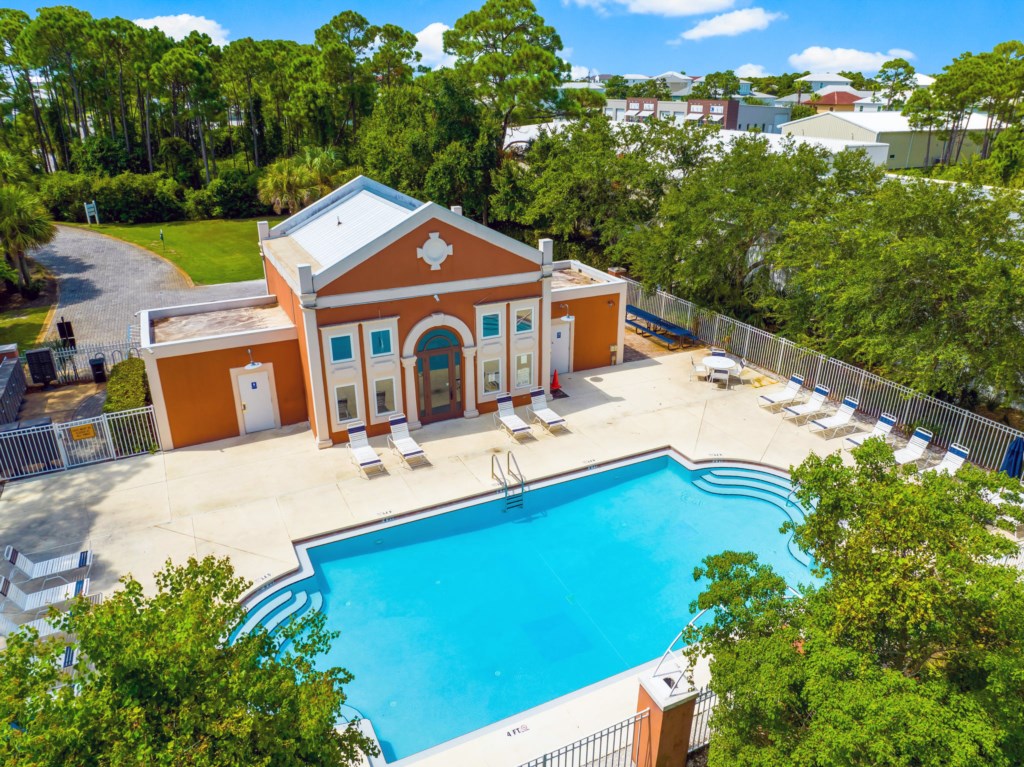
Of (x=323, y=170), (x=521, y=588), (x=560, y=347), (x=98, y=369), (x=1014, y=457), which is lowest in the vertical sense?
(x=521, y=588)

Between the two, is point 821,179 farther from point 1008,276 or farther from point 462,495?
point 462,495

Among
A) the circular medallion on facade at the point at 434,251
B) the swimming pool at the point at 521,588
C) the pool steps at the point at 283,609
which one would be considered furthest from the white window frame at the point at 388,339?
the pool steps at the point at 283,609

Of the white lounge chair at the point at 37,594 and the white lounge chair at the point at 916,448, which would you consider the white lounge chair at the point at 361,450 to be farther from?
the white lounge chair at the point at 916,448

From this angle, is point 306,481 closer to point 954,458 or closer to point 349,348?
point 349,348

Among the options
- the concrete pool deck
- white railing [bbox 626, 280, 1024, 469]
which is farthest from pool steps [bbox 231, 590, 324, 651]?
white railing [bbox 626, 280, 1024, 469]

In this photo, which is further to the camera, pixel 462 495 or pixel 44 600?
pixel 462 495

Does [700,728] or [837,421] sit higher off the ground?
[837,421]

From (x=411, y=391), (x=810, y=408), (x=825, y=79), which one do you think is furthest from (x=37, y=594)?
(x=825, y=79)

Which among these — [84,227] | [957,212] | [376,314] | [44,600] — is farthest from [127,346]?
[84,227]
